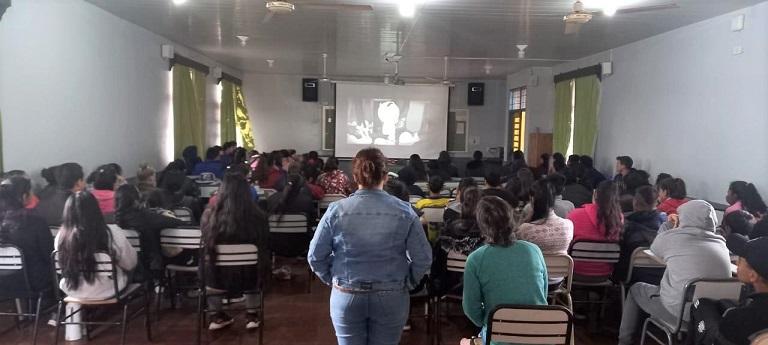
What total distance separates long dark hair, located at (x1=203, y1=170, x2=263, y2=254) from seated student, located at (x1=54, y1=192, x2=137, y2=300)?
0.53 m

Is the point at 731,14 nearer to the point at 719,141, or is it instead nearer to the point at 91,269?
the point at 719,141

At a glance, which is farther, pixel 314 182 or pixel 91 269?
pixel 314 182

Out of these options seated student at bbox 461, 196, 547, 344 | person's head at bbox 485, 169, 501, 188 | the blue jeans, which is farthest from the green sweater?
person's head at bbox 485, 169, 501, 188

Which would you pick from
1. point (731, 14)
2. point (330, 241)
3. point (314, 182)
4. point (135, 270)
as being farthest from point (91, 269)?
point (731, 14)

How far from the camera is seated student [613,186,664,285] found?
3496 mm

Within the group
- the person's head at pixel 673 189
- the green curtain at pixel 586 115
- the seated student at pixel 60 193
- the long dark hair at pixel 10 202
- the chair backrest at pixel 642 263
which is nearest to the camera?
the long dark hair at pixel 10 202


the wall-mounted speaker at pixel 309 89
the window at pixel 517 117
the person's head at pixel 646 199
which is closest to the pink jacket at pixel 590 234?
the person's head at pixel 646 199

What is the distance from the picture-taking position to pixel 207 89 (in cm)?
960

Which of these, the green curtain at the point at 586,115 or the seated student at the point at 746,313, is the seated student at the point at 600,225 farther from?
the green curtain at the point at 586,115

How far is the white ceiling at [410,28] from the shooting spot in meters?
5.15

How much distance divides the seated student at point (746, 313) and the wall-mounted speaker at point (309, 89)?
11.3 metres

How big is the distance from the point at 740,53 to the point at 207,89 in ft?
26.9

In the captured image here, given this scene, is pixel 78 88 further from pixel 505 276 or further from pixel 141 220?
pixel 505 276

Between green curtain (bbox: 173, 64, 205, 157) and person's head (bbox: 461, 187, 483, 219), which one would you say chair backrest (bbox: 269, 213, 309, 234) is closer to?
person's head (bbox: 461, 187, 483, 219)
